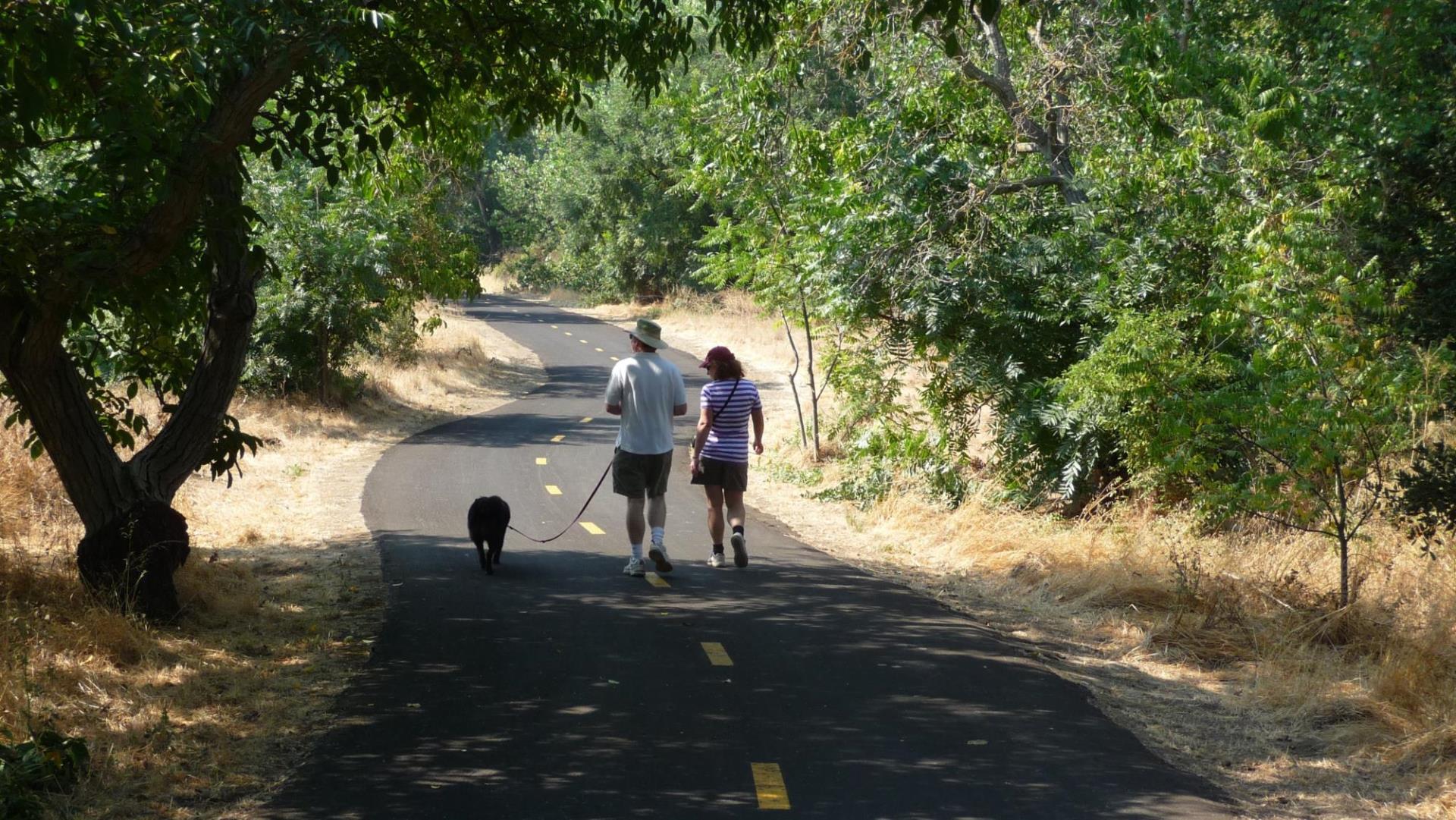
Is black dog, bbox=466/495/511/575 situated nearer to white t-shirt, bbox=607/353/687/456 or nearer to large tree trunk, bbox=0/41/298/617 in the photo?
white t-shirt, bbox=607/353/687/456

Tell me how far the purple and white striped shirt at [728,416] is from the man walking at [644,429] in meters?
0.33

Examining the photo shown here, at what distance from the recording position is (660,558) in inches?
406

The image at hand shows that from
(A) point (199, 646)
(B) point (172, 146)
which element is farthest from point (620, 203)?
(B) point (172, 146)

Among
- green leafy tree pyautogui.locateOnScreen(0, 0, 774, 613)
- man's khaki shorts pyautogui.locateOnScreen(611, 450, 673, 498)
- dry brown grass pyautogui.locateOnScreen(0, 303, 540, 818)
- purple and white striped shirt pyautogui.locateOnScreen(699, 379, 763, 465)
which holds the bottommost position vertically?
dry brown grass pyautogui.locateOnScreen(0, 303, 540, 818)

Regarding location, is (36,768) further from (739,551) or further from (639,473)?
(739,551)

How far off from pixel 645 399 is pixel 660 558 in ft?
4.18

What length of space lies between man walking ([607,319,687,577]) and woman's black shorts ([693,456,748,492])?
1.44 ft

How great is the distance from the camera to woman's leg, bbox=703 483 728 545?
10.7 metres

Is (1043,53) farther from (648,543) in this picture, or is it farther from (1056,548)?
(648,543)

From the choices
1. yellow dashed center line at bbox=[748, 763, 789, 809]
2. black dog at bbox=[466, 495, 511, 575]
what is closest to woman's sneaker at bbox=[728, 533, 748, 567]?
black dog at bbox=[466, 495, 511, 575]

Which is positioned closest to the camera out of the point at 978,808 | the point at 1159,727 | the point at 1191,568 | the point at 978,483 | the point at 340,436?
the point at 978,808

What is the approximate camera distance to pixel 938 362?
49.8ft

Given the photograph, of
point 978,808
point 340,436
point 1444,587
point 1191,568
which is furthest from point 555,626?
point 340,436

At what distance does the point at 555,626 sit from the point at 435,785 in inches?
116
